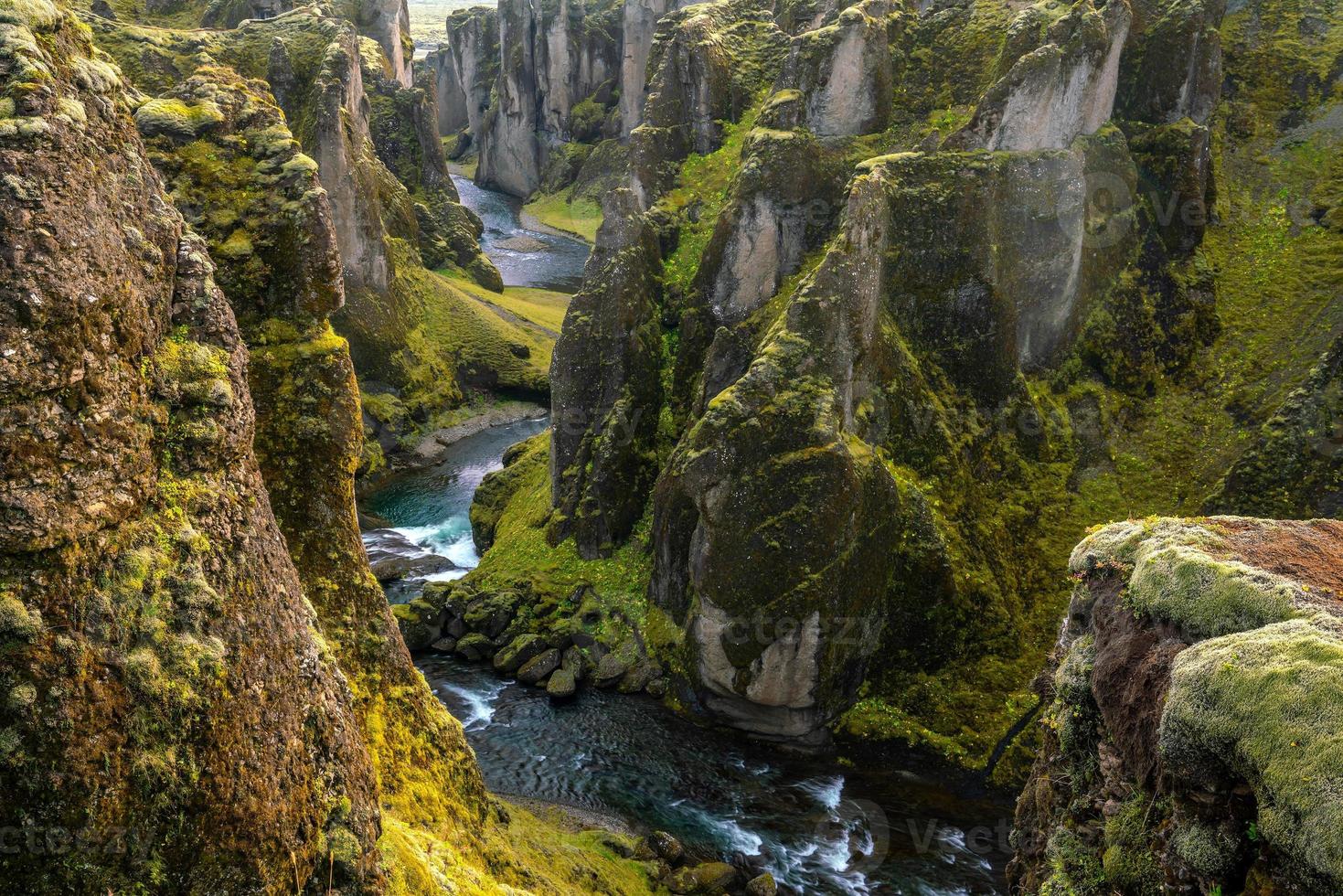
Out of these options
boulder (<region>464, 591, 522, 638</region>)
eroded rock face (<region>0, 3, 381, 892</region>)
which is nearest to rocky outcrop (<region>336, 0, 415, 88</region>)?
boulder (<region>464, 591, 522, 638</region>)

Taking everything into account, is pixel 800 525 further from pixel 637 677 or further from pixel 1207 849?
pixel 1207 849

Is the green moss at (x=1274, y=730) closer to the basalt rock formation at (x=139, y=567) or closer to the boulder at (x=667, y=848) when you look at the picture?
the basalt rock formation at (x=139, y=567)

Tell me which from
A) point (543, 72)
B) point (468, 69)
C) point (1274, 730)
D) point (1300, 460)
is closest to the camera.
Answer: point (1274, 730)

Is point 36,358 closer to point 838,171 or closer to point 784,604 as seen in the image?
point 784,604

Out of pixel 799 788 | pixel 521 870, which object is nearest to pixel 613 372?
pixel 799 788

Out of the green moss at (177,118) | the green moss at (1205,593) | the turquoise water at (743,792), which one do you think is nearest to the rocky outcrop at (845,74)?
the turquoise water at (743,792)

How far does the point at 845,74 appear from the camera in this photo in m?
41.6

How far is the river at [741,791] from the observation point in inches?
1085

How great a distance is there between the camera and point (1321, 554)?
54.6ft

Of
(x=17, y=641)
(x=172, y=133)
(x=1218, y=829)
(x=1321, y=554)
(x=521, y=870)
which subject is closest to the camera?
(x=17, y=641)

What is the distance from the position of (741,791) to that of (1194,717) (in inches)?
758

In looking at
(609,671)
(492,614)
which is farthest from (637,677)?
(492,614)

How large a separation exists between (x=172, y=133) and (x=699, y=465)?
2127 centimetres

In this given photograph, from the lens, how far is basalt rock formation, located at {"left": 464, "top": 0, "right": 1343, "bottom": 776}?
107 ft
